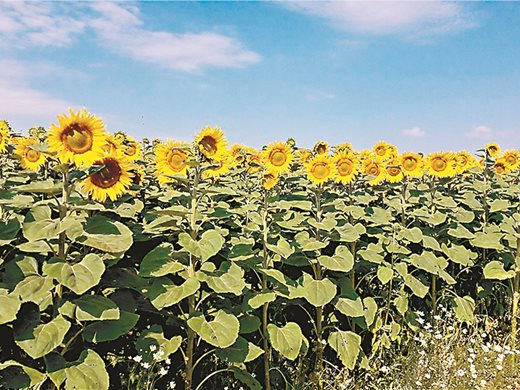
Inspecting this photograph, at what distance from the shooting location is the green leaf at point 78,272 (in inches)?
110

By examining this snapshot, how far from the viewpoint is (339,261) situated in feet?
13.5

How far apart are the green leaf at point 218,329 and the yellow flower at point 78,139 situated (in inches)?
45.2

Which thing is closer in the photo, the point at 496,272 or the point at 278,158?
the point at 278,158

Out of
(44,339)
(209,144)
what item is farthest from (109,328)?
(209,144)

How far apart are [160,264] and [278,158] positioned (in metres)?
1.74

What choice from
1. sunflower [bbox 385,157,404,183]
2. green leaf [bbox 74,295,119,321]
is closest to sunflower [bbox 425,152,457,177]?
sunflower [bbox 385,157,404,183]

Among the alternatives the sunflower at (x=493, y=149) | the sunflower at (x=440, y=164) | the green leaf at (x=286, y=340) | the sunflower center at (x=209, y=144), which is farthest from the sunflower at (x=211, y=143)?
the sunflower at (x=493, y=149)

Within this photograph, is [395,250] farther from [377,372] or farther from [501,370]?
→ [501,370]

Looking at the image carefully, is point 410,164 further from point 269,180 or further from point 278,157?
point 269,180

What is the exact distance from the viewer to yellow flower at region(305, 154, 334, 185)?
14.7ft

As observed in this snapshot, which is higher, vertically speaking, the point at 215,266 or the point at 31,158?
the point at 31,158

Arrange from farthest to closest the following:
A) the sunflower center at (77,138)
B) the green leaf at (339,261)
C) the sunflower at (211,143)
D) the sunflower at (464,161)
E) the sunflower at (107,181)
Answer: the sunflower at (464,161)
the green leaf at (339,261)
the sunflower at (211,143)
the sunflower at (107,181)
the sunflower center at (77,138)

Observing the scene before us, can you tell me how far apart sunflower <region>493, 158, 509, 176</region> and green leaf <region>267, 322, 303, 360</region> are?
4.07m

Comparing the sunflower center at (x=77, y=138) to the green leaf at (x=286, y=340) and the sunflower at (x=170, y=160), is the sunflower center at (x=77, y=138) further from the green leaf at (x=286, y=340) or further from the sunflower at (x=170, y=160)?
the green leaf at (x=286, y=340)
